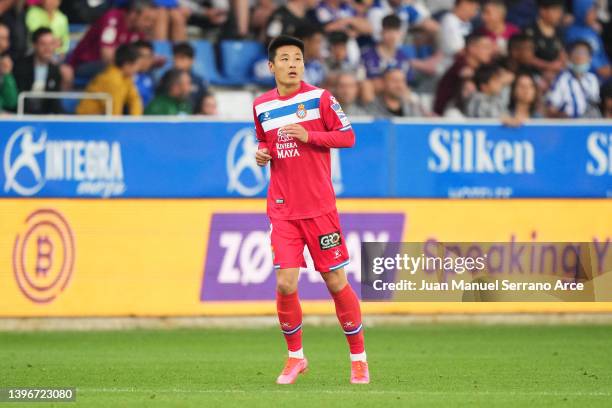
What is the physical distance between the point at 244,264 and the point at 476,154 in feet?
9.41

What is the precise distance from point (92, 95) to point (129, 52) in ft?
2.85

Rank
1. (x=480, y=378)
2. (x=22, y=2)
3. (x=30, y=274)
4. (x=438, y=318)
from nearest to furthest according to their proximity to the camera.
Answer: (x=480, y=378) → (x=30, y=274) → (x=438, y=318) → (x=22, y=2)

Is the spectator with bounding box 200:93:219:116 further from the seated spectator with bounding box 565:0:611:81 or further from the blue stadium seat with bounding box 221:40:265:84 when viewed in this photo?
the seated spectator with bounding box 565:0:611:81

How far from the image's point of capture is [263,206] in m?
14.6

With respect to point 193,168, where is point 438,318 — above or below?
below

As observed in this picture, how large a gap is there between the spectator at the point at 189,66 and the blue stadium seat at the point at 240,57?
5.87ft

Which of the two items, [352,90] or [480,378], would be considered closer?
[480,378]

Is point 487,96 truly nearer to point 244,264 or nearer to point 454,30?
point 454,30

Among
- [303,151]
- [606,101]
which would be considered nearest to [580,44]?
[606,101]

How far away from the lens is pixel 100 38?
17.5m

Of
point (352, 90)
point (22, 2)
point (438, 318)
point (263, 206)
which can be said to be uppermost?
point (22, 2)

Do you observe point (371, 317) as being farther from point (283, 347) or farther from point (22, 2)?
point (22, 2)

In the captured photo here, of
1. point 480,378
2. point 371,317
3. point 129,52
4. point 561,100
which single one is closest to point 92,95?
point 129,52

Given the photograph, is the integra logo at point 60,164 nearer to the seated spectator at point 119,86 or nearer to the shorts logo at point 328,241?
the seated spectator at point 119,86
